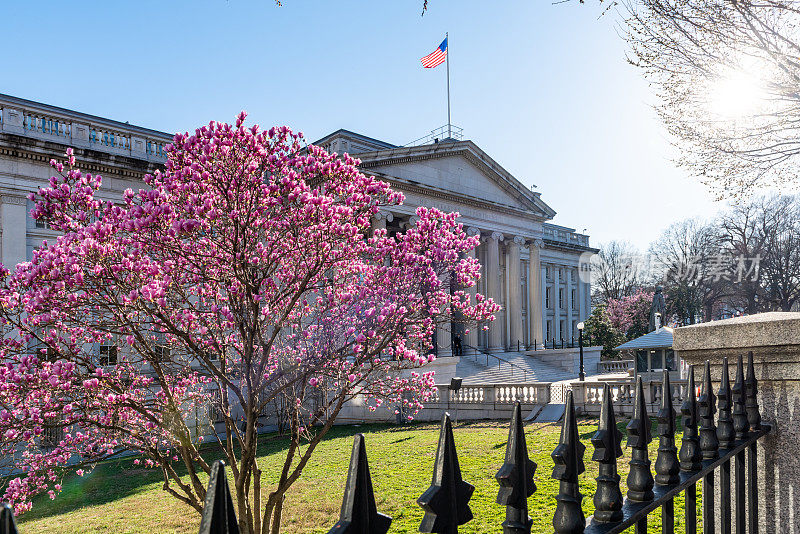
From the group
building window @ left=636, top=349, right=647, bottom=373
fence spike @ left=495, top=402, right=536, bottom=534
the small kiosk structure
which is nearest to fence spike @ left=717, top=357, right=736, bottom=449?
fence spike @ left=495, top=402, right=536, bottom=534

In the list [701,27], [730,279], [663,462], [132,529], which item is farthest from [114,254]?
[730,279]

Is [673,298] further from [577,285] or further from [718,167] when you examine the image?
[718,167]

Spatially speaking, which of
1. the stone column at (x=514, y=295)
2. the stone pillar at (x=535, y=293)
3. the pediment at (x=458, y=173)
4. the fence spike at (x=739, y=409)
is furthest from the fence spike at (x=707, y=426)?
the stone pillar at (x=535, y=293)

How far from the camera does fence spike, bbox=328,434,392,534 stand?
1.20 metres

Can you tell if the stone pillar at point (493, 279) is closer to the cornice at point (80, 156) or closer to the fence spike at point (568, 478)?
the cornice at point (80, 156)

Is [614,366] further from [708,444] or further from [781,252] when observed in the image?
[708,444]

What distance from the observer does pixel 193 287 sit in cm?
825

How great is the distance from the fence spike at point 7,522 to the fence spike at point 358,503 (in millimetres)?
560

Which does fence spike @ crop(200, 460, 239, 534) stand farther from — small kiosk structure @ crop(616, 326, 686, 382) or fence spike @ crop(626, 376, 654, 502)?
small kiosk structure @ crop(616, 326, 686, 382)

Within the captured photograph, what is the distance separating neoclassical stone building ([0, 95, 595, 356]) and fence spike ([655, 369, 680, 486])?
1106 inches

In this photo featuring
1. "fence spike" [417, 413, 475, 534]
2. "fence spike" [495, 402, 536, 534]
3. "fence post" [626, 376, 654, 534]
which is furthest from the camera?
"fence post" [626, 376, 654, 534]

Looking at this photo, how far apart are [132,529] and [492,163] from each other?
3941 centimetres

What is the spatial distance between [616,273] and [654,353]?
53.8 metres

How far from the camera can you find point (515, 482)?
5.09 ft
